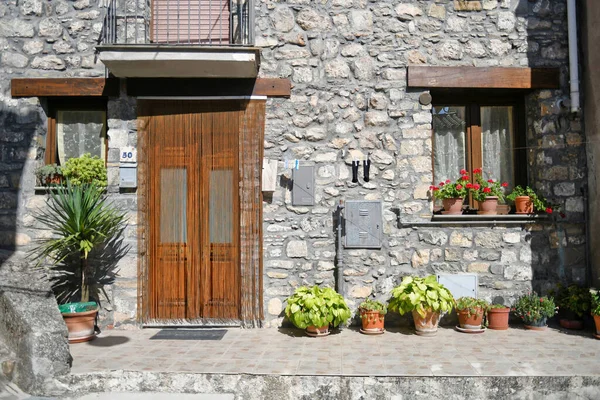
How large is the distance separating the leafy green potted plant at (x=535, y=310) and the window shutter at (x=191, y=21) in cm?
489

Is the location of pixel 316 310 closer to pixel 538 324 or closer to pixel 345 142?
pixel 345 142

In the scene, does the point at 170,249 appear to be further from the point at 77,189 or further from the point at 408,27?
the point at 408,27

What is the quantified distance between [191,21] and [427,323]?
186 inches

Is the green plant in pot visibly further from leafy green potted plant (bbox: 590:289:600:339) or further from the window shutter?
leafy green potted plant (bbox: 590:289:600:339)

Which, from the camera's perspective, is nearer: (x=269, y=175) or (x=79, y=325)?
(x=79, y=325)

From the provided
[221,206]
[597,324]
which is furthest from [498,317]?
[221,206]

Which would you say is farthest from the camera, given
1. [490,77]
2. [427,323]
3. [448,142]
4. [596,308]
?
[448,142]

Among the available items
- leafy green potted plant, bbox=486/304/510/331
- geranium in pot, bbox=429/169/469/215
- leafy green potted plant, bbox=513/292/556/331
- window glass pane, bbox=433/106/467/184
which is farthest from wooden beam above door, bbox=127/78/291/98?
leafy green potted plant, bbox=513/292/556/331

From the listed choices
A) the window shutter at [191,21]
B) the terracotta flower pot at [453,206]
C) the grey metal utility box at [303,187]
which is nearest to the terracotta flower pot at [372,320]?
the grey metal utility box at [303,187]

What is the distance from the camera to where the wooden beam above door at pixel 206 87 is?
6.12 meters

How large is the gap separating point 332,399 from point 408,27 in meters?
4.45

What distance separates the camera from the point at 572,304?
5727mm

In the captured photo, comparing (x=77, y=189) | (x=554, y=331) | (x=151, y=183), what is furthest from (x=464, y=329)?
(x=77, y=189)

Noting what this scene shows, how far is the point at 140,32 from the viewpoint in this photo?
6125 millimetres
